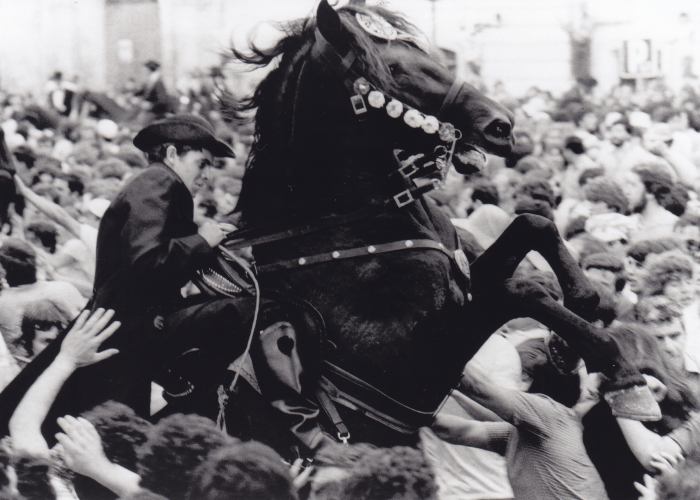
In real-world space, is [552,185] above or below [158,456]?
above

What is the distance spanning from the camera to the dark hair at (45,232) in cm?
527

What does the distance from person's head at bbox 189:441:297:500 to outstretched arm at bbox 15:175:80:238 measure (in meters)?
1.24

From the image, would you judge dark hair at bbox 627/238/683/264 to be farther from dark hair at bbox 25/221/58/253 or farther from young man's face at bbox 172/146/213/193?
dark hair at bbox 25/221/58/253

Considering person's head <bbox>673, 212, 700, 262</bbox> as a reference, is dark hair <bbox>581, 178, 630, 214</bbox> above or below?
above

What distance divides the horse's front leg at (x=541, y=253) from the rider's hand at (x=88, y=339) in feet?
5.04

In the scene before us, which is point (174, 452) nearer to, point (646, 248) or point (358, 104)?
point (358, 104)

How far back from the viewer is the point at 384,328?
187 inches

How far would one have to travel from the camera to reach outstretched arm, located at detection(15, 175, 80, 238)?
5.27 m

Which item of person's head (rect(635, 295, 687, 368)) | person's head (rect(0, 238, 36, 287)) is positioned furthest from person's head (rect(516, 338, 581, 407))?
person's head (rect(0, 238, 36, 287))

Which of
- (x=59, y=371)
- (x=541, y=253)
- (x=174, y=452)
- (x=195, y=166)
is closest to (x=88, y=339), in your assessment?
(x=59, y=371)

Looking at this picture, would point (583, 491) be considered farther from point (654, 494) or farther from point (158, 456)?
point (158, 456)

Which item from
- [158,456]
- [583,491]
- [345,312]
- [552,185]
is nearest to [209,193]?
Result: [345,312]

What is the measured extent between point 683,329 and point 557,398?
0.66m

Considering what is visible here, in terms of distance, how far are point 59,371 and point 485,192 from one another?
6.41ft
